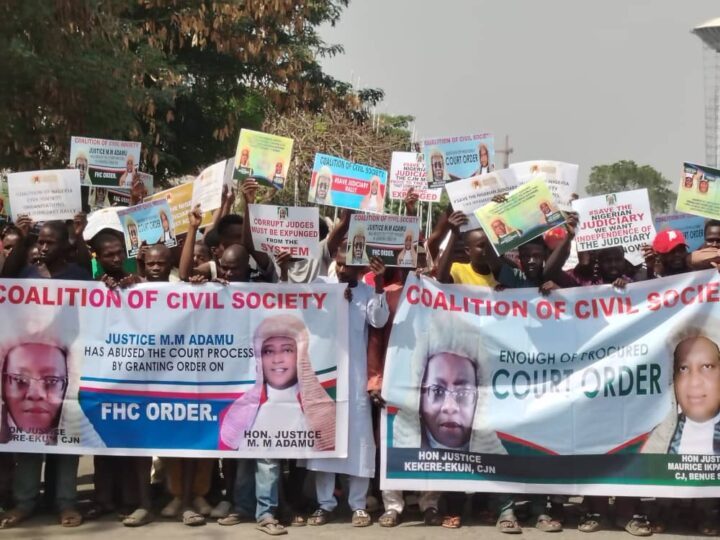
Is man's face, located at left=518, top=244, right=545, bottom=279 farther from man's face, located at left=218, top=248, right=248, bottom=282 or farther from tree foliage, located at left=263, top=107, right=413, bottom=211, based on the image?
tree foliage, located at left=263, top=107, right=413, bottom=211

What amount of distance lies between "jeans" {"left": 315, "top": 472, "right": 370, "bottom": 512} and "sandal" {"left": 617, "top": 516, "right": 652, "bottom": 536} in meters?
1.71

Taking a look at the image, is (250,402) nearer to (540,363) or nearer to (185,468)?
(185,468)

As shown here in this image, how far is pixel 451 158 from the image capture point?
737 centimetres

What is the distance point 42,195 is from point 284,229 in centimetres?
173

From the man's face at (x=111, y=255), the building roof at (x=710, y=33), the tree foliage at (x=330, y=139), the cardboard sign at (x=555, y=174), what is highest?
the building roof at (x=710, y=33)

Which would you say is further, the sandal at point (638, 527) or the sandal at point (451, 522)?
the sandal at point (451, 522)

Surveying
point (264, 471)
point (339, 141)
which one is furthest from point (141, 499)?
point (339, 141)

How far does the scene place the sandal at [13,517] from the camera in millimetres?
6440

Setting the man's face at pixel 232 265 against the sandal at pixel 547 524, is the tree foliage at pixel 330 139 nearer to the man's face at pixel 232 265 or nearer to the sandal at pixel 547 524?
the man's face at pixel 232 265

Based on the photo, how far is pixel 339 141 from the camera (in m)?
28.0

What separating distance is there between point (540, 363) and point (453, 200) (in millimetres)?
1237

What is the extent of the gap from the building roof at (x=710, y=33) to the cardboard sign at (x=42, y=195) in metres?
71.3

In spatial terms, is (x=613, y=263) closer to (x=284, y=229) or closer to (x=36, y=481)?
(x=284, y=229)

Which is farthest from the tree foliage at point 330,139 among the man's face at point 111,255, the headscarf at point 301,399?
the headscarf at point 301,399
